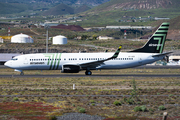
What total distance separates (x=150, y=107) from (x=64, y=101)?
8066mm

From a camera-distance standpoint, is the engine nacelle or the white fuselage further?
the white fuselage


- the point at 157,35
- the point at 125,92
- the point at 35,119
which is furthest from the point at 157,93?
the point at 157,35

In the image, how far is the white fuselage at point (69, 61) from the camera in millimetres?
53125

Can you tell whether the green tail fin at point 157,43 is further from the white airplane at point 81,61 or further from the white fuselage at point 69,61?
the white fuselage at point 69,61

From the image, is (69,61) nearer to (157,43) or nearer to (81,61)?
(81,61)

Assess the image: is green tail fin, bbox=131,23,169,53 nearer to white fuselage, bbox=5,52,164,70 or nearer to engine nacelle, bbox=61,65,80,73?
white fuselage, bbox=5,52,164,70

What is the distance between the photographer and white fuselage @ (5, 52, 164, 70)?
5312 cm

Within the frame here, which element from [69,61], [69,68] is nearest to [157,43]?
[69,61]

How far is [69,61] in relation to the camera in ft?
175

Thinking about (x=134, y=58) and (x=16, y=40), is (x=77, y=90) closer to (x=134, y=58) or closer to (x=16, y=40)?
(x=134, y=58)

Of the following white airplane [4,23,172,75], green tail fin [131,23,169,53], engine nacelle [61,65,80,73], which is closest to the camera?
engine nacelle [61,65,80,73]

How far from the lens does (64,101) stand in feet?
89.6

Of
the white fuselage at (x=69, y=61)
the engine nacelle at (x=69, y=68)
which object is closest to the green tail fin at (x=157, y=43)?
the white fuselage at (x=69, y=61)

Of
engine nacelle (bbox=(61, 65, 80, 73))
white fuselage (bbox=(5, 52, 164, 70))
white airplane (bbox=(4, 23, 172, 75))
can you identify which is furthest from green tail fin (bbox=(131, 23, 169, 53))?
engine nacelle (bbox=(61, 65, 80, 73))
